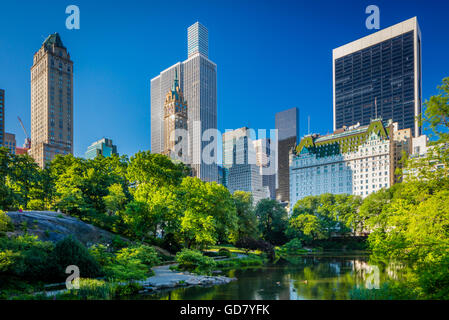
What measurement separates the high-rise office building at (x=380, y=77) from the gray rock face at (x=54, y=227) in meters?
164

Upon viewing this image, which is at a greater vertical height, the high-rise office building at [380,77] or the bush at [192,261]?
the high-rise office building at [380,77]

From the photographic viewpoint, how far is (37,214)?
22531 millimetres

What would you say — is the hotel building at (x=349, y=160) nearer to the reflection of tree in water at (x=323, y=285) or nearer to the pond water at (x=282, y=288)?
the reflection of tree in water at (x=323, y=285)

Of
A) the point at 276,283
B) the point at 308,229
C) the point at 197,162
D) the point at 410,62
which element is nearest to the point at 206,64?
the point at 197,162

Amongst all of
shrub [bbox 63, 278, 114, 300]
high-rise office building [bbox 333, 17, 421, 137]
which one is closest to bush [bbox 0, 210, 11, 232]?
shrub [bbox 63, 278, 114, 300]

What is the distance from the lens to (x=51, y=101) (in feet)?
421

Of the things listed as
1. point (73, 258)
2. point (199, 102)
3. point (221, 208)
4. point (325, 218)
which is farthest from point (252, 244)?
point (199, 102)

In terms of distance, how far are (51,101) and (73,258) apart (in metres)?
134

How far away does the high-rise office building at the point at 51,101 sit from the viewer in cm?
12606

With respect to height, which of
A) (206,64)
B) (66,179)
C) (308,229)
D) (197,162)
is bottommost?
(308,229)

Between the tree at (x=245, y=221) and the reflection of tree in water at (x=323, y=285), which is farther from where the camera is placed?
the tree at (x=245, y=221)

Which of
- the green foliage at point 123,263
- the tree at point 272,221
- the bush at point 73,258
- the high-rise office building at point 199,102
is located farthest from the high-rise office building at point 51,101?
the bush at point 73,258

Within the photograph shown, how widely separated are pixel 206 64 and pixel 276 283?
188 m
